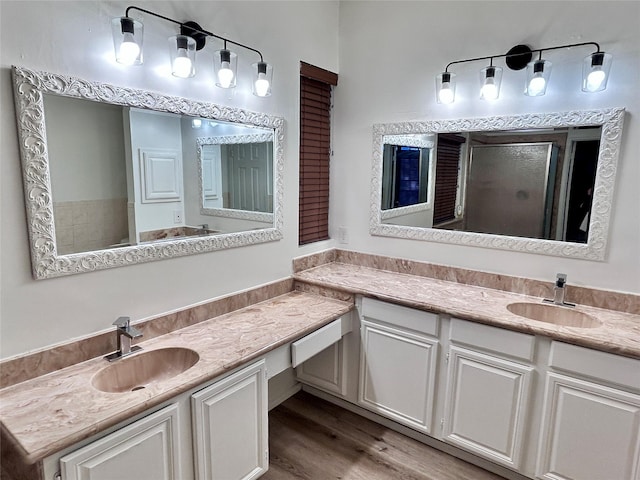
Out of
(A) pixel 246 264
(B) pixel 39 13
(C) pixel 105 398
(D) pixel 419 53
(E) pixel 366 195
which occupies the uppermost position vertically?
(D) pixel 419 53

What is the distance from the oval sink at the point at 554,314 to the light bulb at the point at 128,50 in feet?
7.25

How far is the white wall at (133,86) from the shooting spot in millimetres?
1376

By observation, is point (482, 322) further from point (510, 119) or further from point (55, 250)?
point (55, 250)

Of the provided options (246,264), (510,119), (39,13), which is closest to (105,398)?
(246,264)

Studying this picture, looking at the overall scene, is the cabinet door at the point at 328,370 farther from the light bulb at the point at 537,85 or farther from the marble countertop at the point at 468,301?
the light bulb at the point at 537,85

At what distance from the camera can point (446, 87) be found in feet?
7.64

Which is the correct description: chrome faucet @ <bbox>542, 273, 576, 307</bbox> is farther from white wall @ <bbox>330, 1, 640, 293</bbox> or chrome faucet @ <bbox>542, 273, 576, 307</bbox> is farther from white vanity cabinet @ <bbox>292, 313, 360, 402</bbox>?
white vanity cabinet @ <bbox>292, 313, 360, 402</bbox>

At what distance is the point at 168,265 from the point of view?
189cm

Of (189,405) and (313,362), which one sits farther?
(313,362)

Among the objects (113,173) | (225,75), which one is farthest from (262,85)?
(113,173)

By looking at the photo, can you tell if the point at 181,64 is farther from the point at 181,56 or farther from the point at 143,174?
the point at 143,174

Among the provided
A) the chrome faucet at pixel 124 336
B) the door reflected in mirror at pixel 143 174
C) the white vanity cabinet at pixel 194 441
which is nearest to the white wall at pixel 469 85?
the door reflected in mirror at pixel 143 174

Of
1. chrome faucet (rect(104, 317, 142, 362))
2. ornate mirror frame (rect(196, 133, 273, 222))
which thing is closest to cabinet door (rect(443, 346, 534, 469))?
ornate mirror frame (rect(196, 133, 273, 222))

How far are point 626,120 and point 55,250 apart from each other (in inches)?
105
